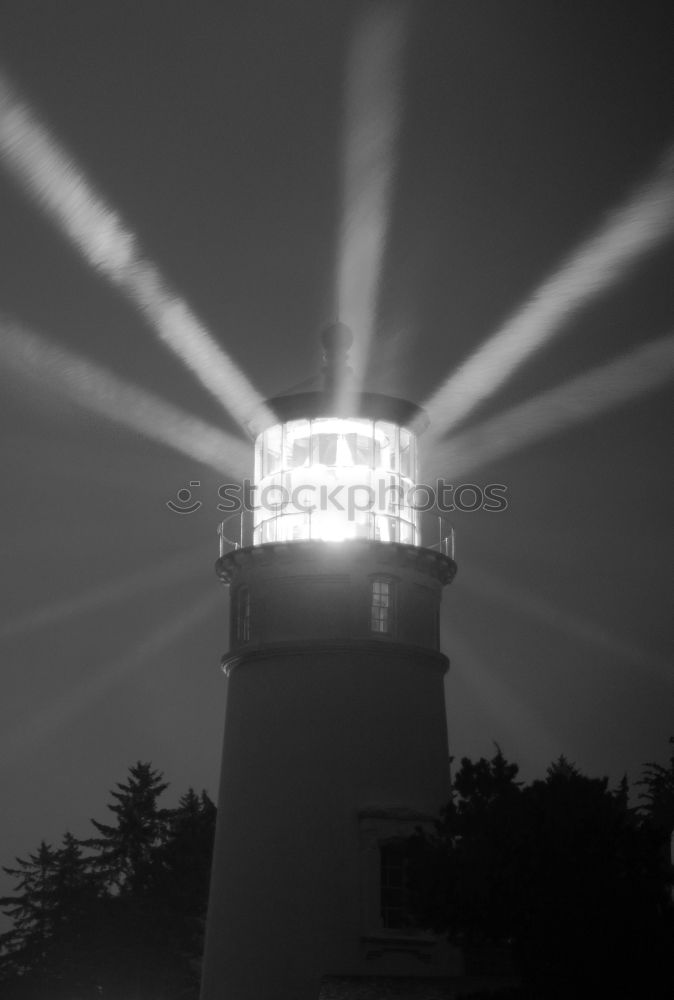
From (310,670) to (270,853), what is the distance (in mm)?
2973

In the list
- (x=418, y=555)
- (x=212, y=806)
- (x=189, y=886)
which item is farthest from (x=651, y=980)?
(x=212, y=806)

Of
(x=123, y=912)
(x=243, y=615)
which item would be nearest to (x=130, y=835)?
(x=123, y=912)

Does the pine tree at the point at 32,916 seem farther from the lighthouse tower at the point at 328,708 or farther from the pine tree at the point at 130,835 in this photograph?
the lighthouse tower at the point at 328,708

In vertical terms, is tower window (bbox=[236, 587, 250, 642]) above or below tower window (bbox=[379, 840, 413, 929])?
above

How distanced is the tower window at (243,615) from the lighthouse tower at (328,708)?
0.03 m

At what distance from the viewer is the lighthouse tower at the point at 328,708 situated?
24844 mm

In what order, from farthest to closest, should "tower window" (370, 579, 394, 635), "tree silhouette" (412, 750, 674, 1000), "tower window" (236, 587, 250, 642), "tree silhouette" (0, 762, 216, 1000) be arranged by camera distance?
"tree silhouette" (0, 762, 216, 1000) < "tower window" (236, 587, 250, 642) < "tower window" (370, 579, 394, 635) < "tree silhouette" (412, 750, 674, 1000)

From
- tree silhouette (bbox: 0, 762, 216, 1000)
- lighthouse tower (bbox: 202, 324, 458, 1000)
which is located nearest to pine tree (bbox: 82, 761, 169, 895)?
tree silhouette (bbox: 0, 762, 216, 1000)

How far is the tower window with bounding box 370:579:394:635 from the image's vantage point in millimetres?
26109

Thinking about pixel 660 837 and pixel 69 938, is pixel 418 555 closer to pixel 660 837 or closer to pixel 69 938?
pixel 660 837

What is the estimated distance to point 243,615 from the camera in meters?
26.8

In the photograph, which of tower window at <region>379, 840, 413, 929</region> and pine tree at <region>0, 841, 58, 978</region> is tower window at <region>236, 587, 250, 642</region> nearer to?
tower window at <region>379, 840, 413, 929</region>

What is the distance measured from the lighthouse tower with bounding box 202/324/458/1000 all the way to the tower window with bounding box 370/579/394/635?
2 centimetres

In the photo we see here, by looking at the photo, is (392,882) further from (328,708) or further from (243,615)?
(243,615)
